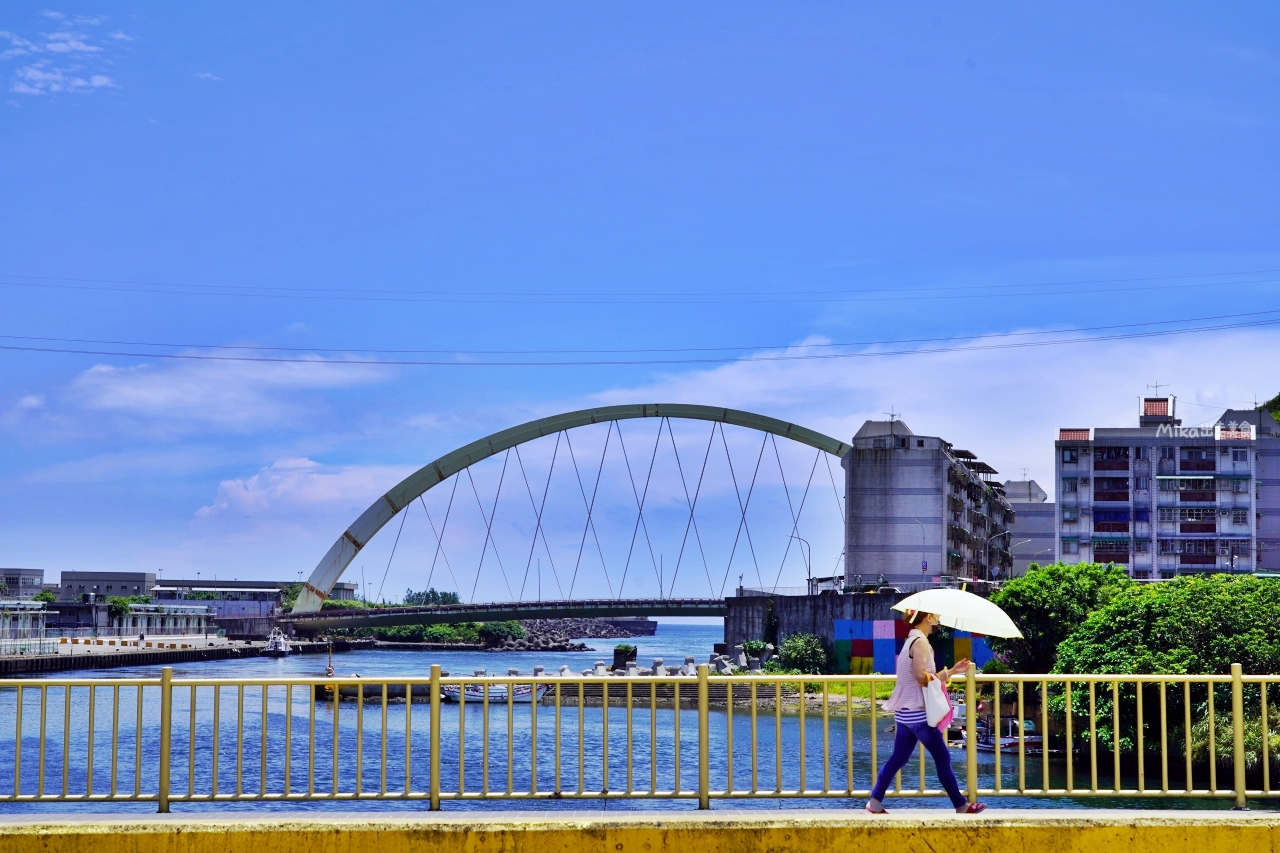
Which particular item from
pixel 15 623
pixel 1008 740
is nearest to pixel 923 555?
pixel 1008 740

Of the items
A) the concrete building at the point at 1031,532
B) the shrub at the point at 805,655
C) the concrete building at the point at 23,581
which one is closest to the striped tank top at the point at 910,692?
the shrub at the point at 805,655

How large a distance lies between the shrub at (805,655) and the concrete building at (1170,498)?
80.4 feet

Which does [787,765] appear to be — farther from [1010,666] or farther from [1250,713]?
[1010,666]

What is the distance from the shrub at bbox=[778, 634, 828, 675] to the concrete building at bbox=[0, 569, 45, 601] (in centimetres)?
13977

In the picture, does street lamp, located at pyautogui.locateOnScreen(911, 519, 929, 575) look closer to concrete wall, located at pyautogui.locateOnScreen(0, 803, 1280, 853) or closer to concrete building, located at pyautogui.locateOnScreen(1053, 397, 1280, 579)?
concrete building, located at pyautogui.locateOnScreen(1053, 397, 1280, 579)

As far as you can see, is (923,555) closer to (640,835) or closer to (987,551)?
(987,551)

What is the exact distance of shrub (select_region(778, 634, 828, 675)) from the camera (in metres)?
76.6

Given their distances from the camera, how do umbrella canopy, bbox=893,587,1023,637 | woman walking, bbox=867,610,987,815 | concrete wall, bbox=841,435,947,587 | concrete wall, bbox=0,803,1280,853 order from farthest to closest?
concrete wall, bbox=841,435,947,587
umbrella canopy, bbox=893,587,1023,637
woman walking, bbox=867,610,987,815
concrete wall, bbox=0,803,1280,853

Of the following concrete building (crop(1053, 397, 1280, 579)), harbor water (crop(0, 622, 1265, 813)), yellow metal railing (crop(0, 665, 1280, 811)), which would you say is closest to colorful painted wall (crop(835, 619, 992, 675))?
yellow metal railing (crop(0, 665, 1280, 811))

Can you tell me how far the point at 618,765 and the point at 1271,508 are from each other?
2590 inches

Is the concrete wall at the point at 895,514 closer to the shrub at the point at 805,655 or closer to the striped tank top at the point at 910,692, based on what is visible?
the shrub at the point at 805,655

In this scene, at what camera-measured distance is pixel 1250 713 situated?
36156 millimetres

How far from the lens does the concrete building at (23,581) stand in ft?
614

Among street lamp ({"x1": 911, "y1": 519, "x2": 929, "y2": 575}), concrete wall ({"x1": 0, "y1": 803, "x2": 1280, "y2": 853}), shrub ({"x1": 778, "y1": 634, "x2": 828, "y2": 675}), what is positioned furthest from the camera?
street lamp ({"x1": 911, "y1": 519, "x2": 929, "y2": 575})
